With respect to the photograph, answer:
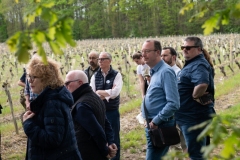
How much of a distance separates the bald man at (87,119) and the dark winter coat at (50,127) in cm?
37

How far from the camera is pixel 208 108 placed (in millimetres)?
3941

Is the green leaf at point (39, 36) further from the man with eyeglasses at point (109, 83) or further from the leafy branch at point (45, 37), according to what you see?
the man with eyeglasses at point (109, 83)

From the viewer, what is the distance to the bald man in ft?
10.6

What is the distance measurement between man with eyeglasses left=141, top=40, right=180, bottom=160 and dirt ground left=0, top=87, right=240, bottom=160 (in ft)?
7.54

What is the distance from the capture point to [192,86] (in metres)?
3.93

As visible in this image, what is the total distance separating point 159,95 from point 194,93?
46 centimetres

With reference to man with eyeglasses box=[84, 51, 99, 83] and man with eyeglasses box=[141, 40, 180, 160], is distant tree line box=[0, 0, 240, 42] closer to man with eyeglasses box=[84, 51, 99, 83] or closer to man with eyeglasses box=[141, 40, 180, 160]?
man with eyeglasses box=[84, 51, 99, 83]

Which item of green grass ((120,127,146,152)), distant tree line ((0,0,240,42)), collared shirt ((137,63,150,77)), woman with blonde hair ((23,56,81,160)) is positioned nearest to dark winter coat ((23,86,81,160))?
woman with blonde hair ((23,56,81,160))

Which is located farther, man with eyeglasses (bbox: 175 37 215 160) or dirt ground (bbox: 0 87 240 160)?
dirt ground (bbox: 0 87 240 160)

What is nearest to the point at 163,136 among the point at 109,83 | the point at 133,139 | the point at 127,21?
the point at 109,83

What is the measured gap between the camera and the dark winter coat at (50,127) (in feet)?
8.77

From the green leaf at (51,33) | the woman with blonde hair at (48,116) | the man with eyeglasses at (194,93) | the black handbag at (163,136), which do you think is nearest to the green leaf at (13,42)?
the green leaf at (51,33)

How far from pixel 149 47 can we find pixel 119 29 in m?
64.2

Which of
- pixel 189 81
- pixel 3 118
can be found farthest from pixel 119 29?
pixel 189 81
